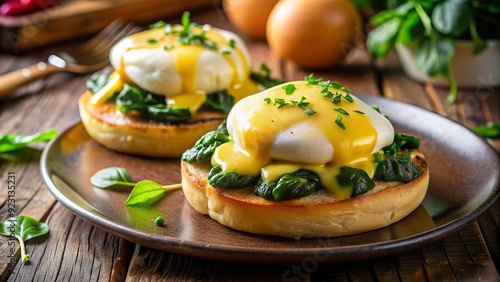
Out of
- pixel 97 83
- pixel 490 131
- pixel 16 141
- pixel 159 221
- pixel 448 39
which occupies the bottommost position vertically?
pixel 490 131

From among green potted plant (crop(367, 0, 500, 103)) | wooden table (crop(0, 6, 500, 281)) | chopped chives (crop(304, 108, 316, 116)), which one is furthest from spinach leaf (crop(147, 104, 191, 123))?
green potted plant (crop(367, 0, 500, 103))

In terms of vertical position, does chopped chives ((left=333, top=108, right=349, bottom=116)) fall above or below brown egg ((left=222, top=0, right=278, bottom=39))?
above

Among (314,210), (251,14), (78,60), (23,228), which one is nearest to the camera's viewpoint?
(314,210)

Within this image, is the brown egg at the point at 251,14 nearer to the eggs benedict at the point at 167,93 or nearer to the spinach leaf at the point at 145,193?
the eggs benedict at the point at 167,93

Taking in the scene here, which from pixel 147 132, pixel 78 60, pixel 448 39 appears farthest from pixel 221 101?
pixel 78 60

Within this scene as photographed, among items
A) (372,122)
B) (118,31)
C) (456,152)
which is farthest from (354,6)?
(372,122)

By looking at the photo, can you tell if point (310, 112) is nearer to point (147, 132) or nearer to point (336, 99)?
point (336, 99)

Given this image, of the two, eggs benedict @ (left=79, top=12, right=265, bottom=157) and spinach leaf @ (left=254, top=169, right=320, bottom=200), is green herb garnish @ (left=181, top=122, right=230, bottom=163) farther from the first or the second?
eggs benedict @ (left=79, top=12, right=265, bottom=157)
